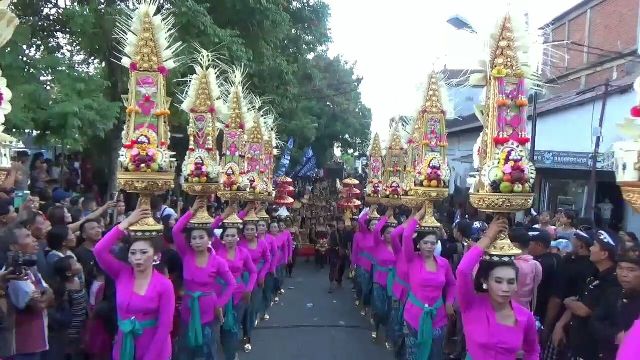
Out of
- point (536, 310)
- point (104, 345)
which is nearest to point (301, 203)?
point (536, 310)

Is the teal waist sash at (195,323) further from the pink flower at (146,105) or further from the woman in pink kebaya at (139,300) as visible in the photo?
the pink flower at (146,105)

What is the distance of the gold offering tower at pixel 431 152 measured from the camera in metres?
6.67

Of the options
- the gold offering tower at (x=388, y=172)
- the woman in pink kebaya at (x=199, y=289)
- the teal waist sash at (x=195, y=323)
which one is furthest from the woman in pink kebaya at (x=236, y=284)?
the gold offering tower at (x=388, y=172)

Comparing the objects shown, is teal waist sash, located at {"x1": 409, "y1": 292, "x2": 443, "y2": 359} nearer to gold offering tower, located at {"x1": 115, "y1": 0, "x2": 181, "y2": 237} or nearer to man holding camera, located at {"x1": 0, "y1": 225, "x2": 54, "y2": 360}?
gold offering tower, located at {"x1": 115, "y1": 0, "x2": 181, "y2": 237}

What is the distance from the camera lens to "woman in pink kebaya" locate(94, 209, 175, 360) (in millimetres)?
4805

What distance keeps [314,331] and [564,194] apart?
10.7 meters

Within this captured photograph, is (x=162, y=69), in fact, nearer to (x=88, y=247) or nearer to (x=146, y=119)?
(x=146, y=119)

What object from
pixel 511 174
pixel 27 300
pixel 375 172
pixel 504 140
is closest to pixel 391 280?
pixel 375 172

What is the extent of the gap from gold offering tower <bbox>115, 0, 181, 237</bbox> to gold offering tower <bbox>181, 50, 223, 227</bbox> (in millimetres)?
1045

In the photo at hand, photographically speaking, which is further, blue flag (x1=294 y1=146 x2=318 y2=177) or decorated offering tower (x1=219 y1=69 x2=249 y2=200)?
blue flag (x1=294 y1=146 x2=318 y2=177)

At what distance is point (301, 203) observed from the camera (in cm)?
1984

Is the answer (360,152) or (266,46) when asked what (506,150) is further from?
(360,152)

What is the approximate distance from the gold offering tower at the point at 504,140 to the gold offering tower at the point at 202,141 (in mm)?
2850

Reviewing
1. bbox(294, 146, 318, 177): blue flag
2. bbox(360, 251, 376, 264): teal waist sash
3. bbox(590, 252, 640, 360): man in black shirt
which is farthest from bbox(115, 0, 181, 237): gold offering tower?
bbox(294, 146, 318, 177): blue flag
